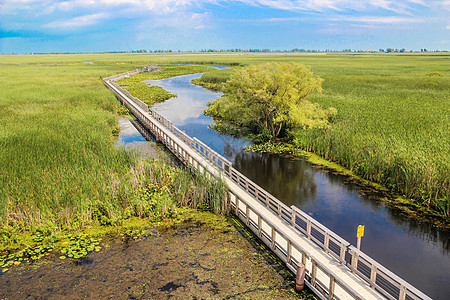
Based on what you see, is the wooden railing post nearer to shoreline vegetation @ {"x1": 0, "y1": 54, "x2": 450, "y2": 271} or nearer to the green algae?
the green algae

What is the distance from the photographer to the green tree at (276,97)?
29.9m

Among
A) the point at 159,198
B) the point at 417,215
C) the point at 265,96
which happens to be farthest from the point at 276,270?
the point at 265,96

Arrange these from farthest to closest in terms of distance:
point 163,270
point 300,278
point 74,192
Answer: point 74,192, point 163,270, point 300,278

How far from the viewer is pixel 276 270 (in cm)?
1184

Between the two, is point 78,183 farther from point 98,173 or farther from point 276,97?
point 276,97

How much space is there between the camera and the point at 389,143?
23375 millimetres

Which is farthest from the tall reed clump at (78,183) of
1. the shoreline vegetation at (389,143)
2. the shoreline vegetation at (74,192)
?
the shoreline vegetation at (389,143)

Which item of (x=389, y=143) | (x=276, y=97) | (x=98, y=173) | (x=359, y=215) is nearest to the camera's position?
(x=359, y=215)

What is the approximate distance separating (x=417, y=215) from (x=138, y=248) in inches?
546

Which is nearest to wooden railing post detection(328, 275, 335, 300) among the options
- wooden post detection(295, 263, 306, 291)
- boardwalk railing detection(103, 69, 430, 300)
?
boardwalk railing detection(103, 69, 430, 300)

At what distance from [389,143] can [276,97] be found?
34.7 ft

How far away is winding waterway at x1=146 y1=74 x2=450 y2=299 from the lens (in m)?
13.0

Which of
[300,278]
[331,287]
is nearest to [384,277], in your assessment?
[331,287]

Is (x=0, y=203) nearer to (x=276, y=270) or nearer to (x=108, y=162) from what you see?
(x=108, y=162)
